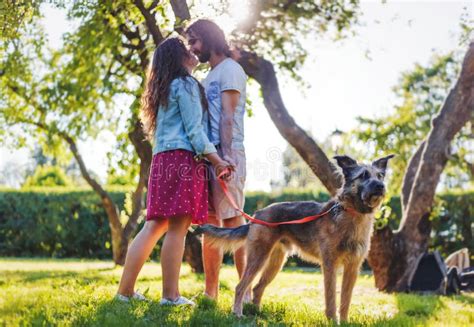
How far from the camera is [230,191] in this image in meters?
5.38

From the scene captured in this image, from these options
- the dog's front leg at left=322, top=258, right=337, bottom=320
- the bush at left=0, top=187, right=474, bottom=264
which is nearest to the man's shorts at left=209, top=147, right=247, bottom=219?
the dog's front leg at left=322, top=258, right=337, bottom=320

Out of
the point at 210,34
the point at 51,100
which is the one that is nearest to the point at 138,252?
the point at 210,34

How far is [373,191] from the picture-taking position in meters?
4.79

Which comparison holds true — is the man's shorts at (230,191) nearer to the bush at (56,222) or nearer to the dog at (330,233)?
the dog at (330,233)

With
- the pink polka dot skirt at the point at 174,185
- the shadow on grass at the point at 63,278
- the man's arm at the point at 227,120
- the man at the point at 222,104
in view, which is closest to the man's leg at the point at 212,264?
the man at the point at 222,104

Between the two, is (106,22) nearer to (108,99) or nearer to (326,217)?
(108,99)

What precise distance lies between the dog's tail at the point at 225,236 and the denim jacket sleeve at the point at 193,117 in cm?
73

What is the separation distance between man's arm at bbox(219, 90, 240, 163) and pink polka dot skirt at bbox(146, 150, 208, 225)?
317 millimetres

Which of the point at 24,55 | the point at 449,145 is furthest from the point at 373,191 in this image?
the point at 24,55

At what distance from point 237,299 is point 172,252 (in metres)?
0.68

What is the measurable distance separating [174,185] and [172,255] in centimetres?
59

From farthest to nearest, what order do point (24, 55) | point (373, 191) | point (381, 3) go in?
point (24, 55), point (381, 3), point (373, 191)

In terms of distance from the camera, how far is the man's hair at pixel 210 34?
5383 mm

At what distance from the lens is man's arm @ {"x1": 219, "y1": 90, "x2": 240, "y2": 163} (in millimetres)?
5246
